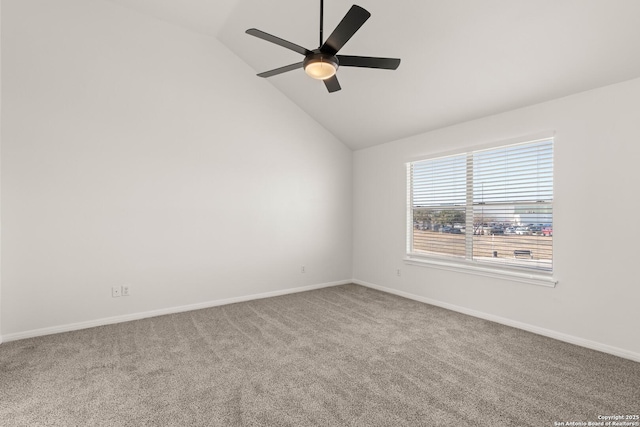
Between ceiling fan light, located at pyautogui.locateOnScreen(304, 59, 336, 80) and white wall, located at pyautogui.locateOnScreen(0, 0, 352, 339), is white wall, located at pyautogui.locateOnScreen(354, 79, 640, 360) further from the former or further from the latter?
white wall, located at pyautogui.locateOnScreen(0, 0, 352, 339)

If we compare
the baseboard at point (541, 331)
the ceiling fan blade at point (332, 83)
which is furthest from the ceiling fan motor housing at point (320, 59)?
the baseboard at point (541, 331)

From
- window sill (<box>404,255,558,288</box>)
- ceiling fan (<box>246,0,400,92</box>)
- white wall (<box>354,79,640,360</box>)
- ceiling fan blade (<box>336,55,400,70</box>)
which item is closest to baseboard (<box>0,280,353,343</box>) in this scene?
window sill (<box>404,255,558,288</box>)

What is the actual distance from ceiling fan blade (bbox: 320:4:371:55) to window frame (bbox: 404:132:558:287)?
2.47 m

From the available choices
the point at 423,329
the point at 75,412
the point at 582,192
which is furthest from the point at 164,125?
the point at 582,192

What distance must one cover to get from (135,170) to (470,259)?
431cm

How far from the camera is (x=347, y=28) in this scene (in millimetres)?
1988

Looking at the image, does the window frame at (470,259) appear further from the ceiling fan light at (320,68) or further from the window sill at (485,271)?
the ceiling fan light at (320,68)

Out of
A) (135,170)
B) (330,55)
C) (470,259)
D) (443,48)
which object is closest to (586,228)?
(470,259)

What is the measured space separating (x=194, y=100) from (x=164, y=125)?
53 cm

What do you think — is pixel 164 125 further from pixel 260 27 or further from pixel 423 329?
pixel 423 329

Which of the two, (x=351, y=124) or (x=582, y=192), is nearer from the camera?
(x=582, y=192)

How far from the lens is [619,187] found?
278 centimetres

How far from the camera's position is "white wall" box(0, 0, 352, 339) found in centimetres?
318

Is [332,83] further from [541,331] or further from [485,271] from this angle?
[541,331]
